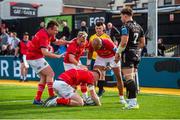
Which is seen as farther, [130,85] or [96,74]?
[96,74]

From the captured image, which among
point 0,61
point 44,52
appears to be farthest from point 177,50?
point 44,52

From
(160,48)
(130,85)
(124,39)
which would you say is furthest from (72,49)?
(160,48)

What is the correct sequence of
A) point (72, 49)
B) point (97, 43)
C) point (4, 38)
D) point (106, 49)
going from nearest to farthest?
1. point (97, 43)
2. point (72, 49)
3. point (106, 49)
4. point (4, 38)

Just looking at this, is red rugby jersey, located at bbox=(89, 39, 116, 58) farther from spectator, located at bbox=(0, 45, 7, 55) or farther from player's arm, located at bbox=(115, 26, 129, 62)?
spectator, located at bbox=(0, 45, 7, 55)

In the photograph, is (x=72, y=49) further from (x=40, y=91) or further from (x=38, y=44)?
(x=40, y=91)

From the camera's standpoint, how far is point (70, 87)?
11055 millimetres

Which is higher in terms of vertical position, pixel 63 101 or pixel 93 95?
pixel 93 95

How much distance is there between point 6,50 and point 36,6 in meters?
24.4

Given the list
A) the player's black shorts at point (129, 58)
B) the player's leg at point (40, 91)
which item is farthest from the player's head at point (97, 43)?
Answer: the player's leg at point (40, 91)

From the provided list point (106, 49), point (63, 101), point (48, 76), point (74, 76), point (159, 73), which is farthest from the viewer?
point (159, 73)

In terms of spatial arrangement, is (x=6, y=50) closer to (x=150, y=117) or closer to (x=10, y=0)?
(x=150, y=117)

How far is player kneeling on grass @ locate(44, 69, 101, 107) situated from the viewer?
11.0 meters

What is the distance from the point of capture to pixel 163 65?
17656mm

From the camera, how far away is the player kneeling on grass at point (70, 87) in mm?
11047
